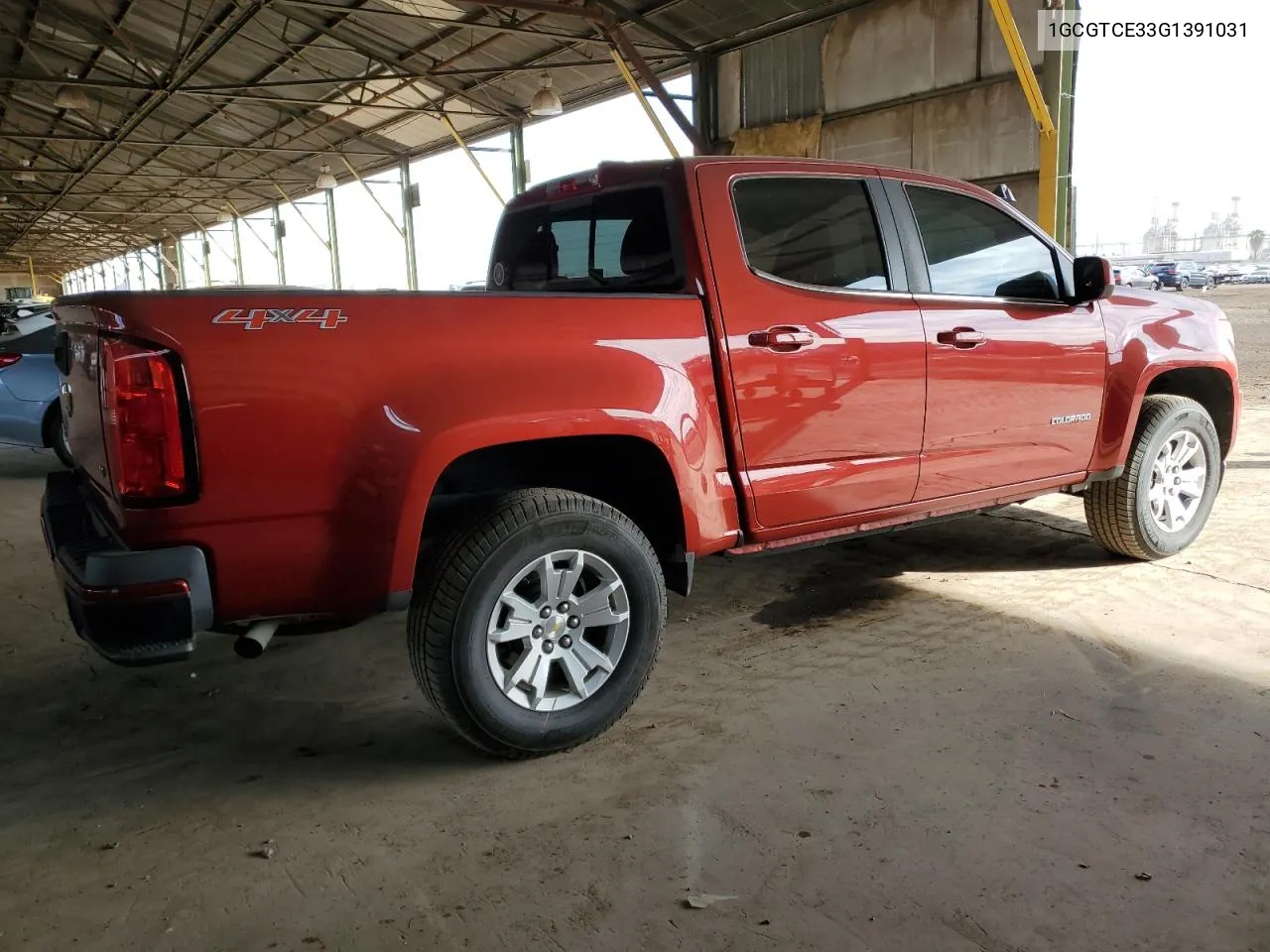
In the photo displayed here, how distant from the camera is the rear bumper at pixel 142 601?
2.27 m

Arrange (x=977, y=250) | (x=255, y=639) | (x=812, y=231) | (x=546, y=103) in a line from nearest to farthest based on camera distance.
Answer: (x=255, y=639)
(x=812, y=231)
(x=977, y=250)
(x=546, y=103)

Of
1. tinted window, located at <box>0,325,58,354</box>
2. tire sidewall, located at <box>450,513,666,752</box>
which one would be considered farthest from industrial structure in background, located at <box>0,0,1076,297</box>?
tire sidewall, located at <box>450,513,666,752</box>

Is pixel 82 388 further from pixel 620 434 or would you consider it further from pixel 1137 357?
pixel 1137 357

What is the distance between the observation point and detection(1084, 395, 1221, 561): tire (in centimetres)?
452

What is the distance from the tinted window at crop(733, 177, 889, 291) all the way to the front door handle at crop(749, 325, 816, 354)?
0.71 ft

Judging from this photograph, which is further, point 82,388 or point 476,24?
point 476,24

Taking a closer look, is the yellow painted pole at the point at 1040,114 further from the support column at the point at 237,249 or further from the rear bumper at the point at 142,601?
the support column at the point at 237,249

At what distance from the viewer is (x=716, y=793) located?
2.66 metres

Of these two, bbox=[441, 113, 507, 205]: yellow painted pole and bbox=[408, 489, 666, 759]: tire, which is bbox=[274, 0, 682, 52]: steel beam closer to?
bbox=[441, 113, 507, 205]: yellow painted pole

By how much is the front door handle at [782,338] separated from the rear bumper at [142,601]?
1803 millimetres

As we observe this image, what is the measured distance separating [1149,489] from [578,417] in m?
3.26

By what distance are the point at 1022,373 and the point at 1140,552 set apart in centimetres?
143

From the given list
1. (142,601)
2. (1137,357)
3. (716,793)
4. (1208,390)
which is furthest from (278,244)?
(716,793)

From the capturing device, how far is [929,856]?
2.33 m
